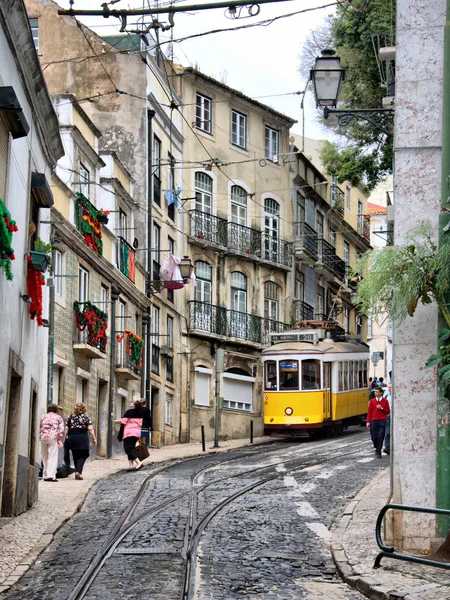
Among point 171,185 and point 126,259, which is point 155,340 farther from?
point 171,185

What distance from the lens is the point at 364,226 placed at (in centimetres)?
6044

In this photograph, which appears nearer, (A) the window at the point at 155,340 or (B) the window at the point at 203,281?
(A) the window at the point at 155,340

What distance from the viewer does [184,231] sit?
132ft

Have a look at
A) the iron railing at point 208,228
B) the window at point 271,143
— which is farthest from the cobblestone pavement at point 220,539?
the window at point 271,143

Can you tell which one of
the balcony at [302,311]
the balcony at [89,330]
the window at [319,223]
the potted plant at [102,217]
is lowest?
the balcony at [89,330]

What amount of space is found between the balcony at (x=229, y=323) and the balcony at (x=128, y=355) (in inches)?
280

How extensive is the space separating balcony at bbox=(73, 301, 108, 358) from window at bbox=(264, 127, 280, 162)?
17683 mm

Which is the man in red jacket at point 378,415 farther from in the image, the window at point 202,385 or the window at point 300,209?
the window at point 300,209

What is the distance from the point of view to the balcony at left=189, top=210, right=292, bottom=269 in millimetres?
40906

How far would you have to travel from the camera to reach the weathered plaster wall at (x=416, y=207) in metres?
12.5

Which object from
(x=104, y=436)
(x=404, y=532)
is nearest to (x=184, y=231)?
(x=104, y=436)

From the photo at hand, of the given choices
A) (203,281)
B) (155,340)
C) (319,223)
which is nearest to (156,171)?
(155,340)

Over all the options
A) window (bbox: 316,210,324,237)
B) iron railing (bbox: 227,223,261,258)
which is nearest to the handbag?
iron railing (bbox: 227,223,261,258)

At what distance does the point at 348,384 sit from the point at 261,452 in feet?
29.4
